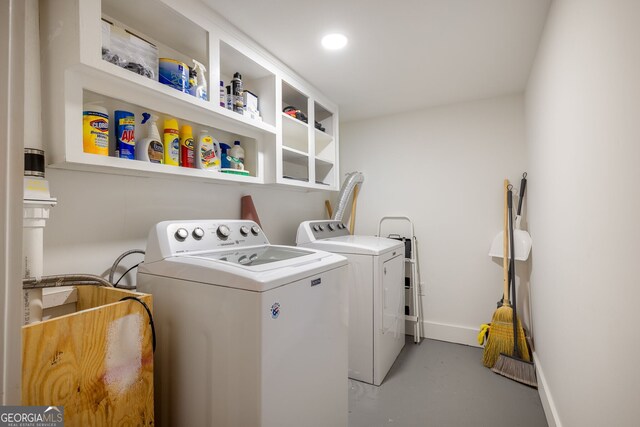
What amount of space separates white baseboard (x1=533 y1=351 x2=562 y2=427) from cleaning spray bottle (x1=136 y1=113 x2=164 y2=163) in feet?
7.74

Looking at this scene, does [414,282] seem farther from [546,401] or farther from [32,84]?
[32,84]

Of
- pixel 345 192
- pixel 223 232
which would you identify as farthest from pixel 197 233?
pixel 345 192

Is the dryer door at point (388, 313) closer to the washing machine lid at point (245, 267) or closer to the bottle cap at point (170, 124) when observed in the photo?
the washing machine lid at point (245, 267)

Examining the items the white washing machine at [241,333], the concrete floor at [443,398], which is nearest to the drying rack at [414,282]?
the concrete floor at [443,398]

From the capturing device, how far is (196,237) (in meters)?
1.41

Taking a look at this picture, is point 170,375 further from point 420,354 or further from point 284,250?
point 420,354

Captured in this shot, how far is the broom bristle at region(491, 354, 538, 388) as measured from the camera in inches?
81.4

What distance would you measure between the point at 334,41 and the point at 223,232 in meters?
1.29

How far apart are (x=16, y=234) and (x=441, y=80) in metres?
2.57

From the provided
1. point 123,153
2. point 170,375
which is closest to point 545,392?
point 170,375

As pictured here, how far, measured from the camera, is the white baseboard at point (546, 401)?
1.55 meters

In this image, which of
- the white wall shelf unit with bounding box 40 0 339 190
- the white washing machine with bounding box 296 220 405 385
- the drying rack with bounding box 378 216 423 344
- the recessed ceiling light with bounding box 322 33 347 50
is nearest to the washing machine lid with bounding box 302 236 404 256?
the white washing machine with bounding box 296 220 405 385

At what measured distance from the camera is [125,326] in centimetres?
103

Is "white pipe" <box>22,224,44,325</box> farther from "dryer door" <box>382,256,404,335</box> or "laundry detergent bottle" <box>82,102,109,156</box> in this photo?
"dryer door" <box>382,256,404,335</box>
